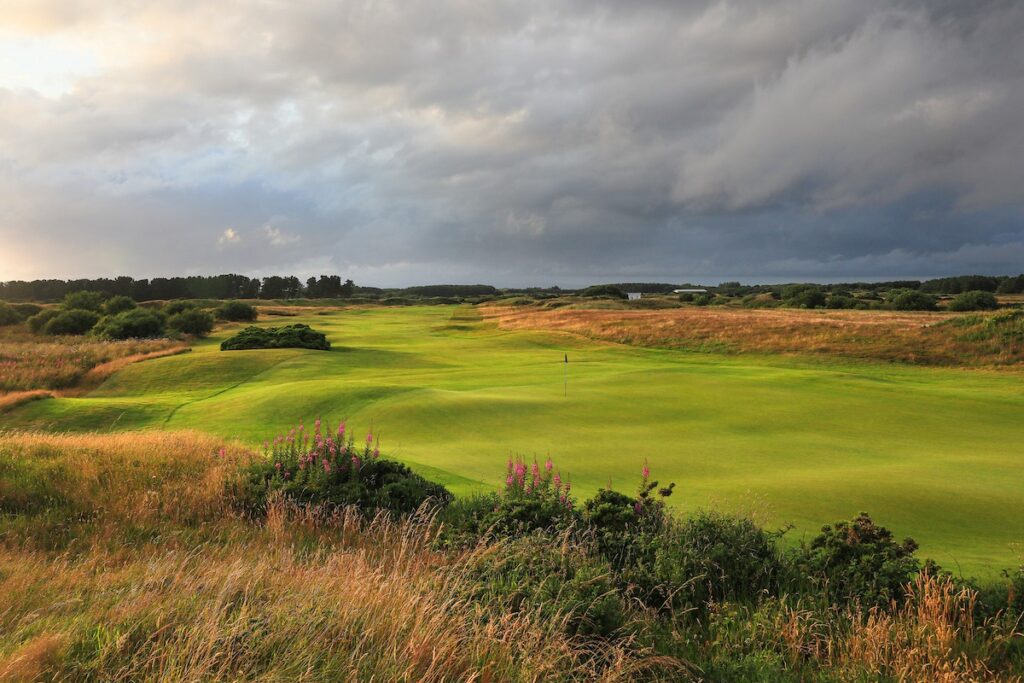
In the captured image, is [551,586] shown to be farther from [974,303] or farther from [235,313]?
[974,303]

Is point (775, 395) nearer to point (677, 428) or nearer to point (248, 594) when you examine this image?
point (677, 428)

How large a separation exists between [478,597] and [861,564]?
4062mm

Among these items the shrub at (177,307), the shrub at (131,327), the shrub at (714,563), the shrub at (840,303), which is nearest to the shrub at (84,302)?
the shrub at (177,307)

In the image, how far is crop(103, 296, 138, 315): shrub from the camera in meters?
67.9

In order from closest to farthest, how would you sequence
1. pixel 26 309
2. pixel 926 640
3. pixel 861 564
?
1. pixel 926 640
2. pixel 861 564
3. pixel 26 309

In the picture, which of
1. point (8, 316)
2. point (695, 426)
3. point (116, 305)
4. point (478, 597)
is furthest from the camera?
point (116, 305)

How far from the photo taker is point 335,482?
10289mm

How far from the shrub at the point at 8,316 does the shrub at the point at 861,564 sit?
81.2 meters

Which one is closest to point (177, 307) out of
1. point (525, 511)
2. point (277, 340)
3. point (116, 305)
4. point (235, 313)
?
point (235, 313)

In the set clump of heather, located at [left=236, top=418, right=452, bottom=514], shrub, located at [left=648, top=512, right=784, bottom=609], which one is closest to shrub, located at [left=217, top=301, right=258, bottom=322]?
clump of heather, located at [left=236, top=418, right=452, bottom=514]

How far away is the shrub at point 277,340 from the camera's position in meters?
42.7

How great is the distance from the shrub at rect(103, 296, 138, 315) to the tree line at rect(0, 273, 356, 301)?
5173 cm

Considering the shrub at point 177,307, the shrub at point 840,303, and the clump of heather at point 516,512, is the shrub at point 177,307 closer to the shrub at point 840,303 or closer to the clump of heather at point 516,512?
the clump of heather at point 516,512

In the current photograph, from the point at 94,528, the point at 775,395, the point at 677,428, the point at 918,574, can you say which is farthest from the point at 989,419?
the point at 94,528
